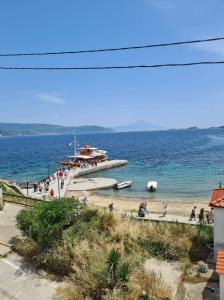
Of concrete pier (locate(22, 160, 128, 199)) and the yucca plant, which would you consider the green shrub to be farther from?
concrete pier (locate(22, 160, 128, 199))

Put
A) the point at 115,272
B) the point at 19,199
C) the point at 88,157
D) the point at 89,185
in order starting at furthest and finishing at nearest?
1. the point at 88,157
2. the point at 89,185
3. the point at 19,199
4. the point at 115,272

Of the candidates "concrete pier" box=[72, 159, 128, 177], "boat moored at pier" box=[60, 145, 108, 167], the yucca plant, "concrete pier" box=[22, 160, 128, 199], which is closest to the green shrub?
the yucca plant

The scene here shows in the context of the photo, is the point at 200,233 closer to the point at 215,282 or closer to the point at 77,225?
the point at 215,282

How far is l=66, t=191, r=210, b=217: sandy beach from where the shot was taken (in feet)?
128

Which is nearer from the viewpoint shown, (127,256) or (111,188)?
(127,256)

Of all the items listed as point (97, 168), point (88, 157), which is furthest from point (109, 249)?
point (88, 157)

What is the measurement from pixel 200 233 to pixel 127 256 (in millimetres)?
4333

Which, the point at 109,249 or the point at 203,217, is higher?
the point at 109,249

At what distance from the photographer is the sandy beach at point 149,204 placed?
39062 mm

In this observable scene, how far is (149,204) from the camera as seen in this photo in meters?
43.5

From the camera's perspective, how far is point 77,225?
62.8 ft

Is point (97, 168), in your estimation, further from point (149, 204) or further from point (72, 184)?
point (149, 204)

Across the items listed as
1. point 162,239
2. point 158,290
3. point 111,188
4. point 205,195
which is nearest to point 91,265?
point 158,290

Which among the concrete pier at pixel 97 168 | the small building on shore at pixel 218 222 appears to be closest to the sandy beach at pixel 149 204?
the concrete pier at pixel 97 168
